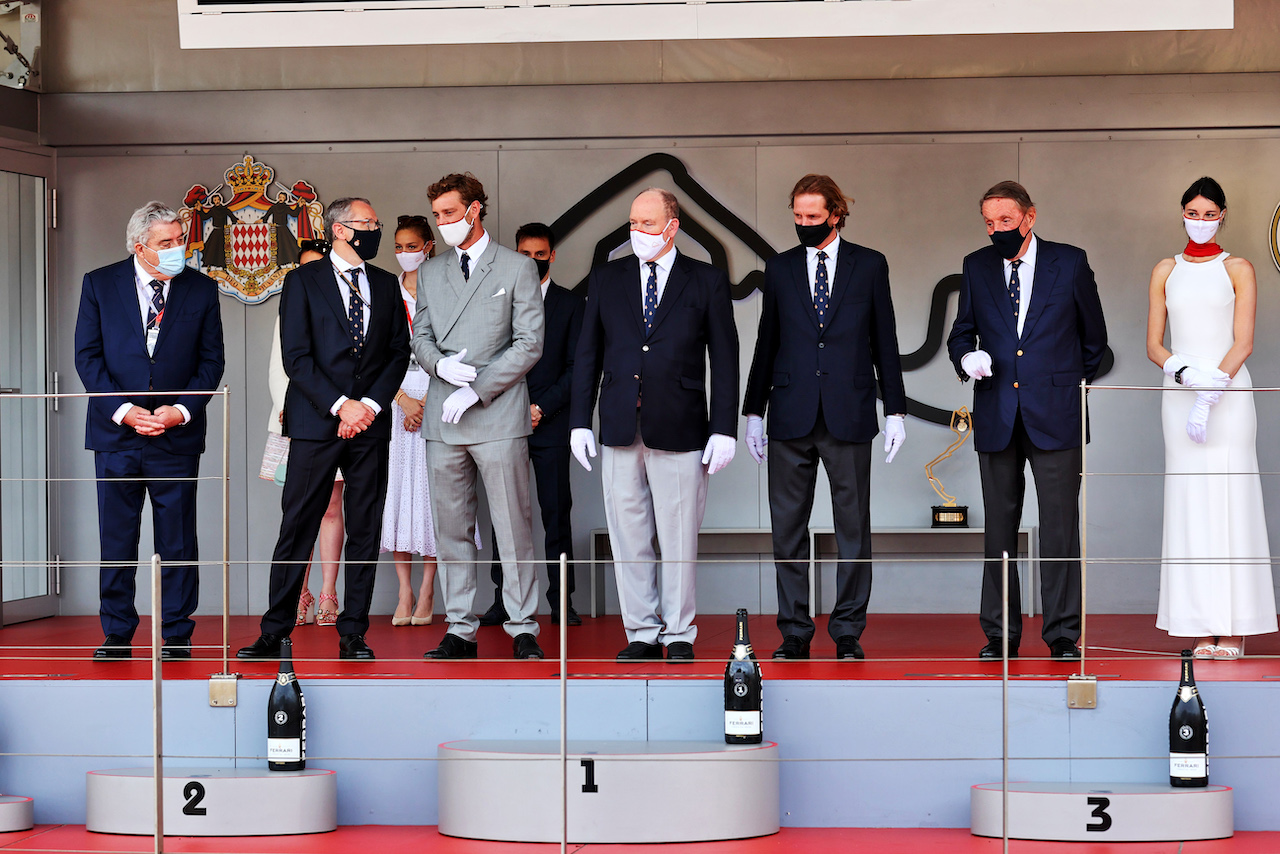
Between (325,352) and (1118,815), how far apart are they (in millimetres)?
2597

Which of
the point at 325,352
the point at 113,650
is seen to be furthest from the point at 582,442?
the point at 113,650

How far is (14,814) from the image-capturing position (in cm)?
367

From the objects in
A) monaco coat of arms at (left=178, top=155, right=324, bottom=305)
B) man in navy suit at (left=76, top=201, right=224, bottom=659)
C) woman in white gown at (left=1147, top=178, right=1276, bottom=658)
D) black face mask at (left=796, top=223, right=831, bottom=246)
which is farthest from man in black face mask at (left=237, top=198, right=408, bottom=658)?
woman in white gown at (left=1147, top=178, right=1276, bottom=658)

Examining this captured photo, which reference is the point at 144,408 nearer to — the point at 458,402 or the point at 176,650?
the point at 176,650

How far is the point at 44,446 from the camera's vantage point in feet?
18.5

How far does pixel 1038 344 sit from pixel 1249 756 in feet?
4.20

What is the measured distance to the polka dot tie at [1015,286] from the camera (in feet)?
13.3

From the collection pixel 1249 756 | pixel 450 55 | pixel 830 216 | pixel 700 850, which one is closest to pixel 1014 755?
pixel 1249 756

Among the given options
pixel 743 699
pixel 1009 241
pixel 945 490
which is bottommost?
pixel 743 699

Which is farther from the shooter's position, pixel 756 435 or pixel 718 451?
pixel 756 435

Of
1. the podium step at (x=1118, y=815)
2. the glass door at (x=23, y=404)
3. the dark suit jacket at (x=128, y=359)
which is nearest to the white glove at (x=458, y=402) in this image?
the dark suit jacket at (x=128, y=359)

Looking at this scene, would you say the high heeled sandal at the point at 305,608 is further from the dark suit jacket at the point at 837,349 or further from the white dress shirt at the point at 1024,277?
the white dress shirt at the point at 1024,277

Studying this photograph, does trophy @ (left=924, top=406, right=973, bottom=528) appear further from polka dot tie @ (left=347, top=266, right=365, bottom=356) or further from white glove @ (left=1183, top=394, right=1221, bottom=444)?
polka dot tie @ (left=347, top=266, right=365, bottom=356)

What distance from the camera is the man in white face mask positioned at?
3.96 metres
